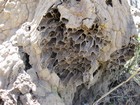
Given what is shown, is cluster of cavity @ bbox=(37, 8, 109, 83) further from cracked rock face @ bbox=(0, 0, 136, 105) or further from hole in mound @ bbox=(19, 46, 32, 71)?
hole in mound @ bbox=(19, 46, 32, 71)

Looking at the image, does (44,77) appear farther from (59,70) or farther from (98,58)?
(98,58)

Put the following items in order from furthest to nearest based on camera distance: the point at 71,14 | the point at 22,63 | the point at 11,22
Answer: the point at 11,22
the point at 22,63
the point at 71,14

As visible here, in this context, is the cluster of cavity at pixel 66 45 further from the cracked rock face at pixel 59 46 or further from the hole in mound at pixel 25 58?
the hole in mound at pixel 25 58

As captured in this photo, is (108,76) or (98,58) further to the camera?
(108,76)

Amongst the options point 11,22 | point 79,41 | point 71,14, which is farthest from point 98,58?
point 11,22

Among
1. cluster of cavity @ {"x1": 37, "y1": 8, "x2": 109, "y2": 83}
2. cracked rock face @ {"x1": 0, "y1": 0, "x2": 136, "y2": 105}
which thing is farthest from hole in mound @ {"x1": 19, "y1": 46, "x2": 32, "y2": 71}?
cluster of cavity @ {"x1": 37, "y1": 8, "x2": 109, "y2": 83}

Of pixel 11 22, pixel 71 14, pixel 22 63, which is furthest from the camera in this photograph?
pixel 11 22

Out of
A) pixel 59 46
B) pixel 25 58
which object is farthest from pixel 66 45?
pixel 25 58

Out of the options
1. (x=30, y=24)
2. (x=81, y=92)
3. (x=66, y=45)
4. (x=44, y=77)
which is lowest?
(x=81, y=92)
